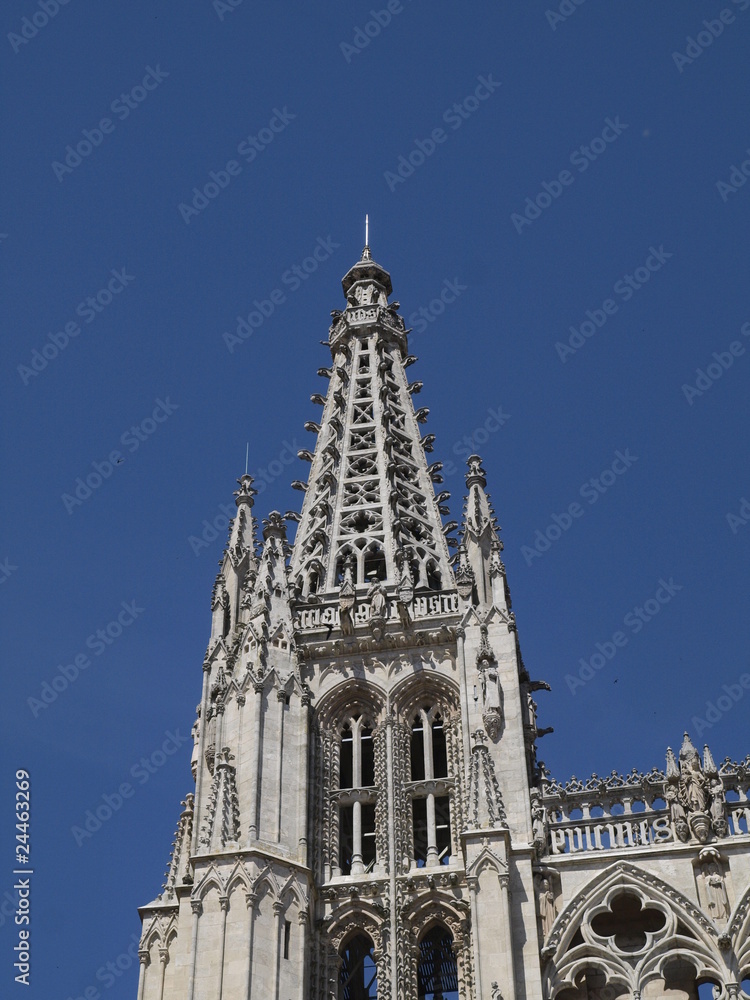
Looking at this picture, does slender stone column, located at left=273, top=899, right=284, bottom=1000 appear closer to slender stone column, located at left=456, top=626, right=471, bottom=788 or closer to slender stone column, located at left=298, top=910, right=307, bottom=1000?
slender stone column, located at left=298, top=910, right=307, bottom=1000

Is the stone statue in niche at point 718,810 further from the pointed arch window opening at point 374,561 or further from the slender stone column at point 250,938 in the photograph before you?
the pointed arch window opening at point 374,561

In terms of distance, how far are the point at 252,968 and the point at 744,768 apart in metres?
10.9

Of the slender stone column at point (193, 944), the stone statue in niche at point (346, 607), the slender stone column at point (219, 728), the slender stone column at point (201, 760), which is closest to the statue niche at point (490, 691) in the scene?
the stone statue in niche at point (346, 607)

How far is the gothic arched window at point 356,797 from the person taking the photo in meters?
40.0

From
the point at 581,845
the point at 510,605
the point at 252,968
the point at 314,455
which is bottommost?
the point at 252,968

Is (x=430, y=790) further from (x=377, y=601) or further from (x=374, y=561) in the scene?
(x=374, y=561)

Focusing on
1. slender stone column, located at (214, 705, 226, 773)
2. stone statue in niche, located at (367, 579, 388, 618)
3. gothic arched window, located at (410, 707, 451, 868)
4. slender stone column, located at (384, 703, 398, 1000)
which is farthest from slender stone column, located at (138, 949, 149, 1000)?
stone statue in niche, located at (367, 579, 388, 618)

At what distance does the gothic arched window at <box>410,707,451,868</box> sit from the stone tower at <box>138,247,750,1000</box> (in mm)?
62

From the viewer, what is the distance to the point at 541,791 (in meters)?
39.1

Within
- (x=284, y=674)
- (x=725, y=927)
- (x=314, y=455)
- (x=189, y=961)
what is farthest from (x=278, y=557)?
(x=725, y=927)

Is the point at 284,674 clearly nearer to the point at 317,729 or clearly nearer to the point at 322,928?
the point at 317,729

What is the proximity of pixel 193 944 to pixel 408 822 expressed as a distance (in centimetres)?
611

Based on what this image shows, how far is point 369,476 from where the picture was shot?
161 ft

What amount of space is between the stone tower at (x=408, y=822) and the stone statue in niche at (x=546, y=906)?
A: 0.04 meters
